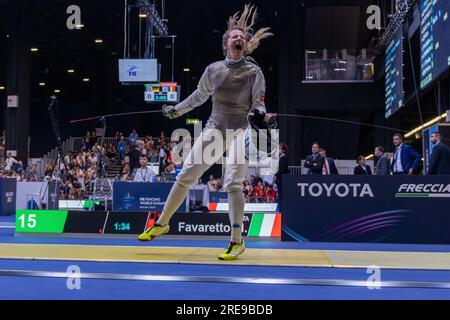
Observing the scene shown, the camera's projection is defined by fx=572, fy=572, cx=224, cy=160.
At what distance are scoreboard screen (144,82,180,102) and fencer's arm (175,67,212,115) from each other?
16.1 m

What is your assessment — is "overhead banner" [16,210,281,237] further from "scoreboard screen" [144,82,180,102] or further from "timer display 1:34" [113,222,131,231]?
"scoreboard screen" [144,82,180,102]

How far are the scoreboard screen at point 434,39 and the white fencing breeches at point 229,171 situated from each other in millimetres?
6386

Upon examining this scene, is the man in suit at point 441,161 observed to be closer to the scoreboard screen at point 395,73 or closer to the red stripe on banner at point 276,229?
the red stripe on banner at point 276,229

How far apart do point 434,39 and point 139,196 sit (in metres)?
6.24

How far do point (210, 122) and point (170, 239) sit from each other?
3.27 meters

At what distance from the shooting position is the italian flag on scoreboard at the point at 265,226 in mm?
7945

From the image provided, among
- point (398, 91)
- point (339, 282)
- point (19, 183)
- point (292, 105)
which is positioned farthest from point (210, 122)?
point (292, 105)

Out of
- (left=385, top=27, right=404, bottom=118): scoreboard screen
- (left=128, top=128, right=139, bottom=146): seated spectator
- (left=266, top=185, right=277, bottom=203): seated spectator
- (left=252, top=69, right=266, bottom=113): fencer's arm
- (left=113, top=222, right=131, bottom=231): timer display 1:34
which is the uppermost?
(left=385, top=27, right=404, bottom=118): scoreboard screen

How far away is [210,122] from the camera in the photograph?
16.1 ft

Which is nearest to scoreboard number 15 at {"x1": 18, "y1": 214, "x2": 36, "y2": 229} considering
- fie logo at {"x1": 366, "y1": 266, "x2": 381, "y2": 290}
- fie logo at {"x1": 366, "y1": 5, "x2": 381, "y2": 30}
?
fie logo at {"x1": 366, "y1": 266, "x2": 381, "y2": 290}

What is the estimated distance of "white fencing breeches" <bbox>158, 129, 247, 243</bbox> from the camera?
4750 millimetres

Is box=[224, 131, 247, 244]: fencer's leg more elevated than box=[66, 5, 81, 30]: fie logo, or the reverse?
box=[66, 5, 81, 30]: fie logo

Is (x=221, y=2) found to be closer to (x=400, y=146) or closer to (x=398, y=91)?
(x=398, y=91)

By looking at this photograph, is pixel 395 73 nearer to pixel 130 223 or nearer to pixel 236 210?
pixel 130 223
